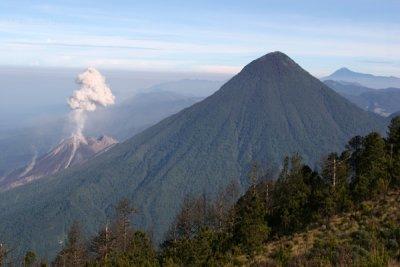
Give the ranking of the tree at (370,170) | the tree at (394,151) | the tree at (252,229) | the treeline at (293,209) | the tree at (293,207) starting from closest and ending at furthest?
the tree at (252,229) → the treeline at (293,209) → the tree at (370,170) → the tree at (293,207) → the tree at (394,151)

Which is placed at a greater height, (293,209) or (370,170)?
(370,170)

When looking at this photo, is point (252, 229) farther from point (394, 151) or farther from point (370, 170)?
point (394, 151)

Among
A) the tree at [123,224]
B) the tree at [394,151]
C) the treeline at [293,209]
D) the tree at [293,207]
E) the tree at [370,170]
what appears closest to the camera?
the treeline at [293,209]

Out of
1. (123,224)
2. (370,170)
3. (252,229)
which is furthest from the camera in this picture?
(123,224)

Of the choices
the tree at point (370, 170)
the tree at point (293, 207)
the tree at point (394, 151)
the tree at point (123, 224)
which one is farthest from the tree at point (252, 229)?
the tree at point (123, 224)

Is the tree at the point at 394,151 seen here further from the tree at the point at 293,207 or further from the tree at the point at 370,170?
the tree at the point at 293,207

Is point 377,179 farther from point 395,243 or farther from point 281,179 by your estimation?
point 395,243

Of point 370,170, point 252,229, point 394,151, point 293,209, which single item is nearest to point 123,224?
point 252,229

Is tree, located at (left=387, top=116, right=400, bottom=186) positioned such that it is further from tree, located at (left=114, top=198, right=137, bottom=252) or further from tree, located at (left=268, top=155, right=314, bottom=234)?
tree, located at (left=114, top=198, right=137, bottom=252)

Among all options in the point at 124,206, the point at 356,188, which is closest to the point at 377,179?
the point at 356,188

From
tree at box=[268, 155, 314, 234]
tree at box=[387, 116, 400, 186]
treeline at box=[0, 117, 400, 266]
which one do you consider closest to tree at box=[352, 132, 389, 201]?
treeline at box=[0, 117, 400, 266]

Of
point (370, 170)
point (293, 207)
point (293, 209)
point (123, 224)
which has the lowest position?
point (123, 224)

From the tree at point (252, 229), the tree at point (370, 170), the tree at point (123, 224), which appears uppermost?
the tree at point (370, 170)
